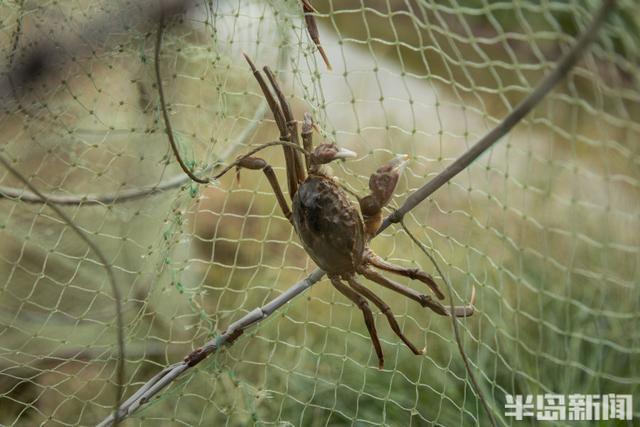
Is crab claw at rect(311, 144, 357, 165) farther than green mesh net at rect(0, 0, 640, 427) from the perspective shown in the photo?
No

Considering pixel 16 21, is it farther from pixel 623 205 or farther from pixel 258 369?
pixel 623 205

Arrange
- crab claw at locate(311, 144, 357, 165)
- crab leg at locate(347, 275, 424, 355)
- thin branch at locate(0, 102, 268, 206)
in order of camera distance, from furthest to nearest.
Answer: thin branch at locate(0, 102, 268, 206)
crab leg at locate(347, 275, 424, 355)
crab claw at locate(311, 144, 357, 165)

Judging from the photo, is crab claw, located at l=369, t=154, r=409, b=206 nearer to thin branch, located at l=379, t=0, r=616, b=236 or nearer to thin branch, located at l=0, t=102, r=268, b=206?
thin branch, located at l=379, t=0, r=616, b=236

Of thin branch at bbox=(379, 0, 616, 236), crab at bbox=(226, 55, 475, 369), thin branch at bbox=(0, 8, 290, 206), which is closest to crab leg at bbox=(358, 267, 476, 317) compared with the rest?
crab at bbox=(226, 55, 475, 369)

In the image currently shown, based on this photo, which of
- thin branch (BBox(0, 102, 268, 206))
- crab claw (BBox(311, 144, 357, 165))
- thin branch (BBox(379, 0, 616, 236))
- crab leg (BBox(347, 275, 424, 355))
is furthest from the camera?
thin branch (BBox(0, 102, 268, 206))

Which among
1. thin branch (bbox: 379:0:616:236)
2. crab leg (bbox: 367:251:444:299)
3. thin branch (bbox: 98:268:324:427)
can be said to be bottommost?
thin branch (bbox: 98:268:324:427)

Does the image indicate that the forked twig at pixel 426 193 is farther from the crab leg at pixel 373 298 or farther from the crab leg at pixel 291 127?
the crab leg at pixel 291 127

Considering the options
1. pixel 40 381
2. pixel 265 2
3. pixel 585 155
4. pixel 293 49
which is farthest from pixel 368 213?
pixel 585 155

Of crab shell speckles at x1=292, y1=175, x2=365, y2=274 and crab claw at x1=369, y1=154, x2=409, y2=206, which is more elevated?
crab claw at x1=369, y1=154, x2=409, y2=206
